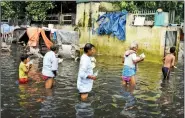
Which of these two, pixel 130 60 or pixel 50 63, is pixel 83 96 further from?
pixel 130 60

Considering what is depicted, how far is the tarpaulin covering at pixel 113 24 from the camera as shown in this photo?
20156 mm

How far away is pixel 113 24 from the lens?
20797 mm

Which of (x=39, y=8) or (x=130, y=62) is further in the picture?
(x=39, y=8)

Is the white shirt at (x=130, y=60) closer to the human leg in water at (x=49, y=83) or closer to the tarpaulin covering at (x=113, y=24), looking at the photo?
the human leg in water at (x=49, y=83)

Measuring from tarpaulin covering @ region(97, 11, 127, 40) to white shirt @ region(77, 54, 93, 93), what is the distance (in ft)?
41.7

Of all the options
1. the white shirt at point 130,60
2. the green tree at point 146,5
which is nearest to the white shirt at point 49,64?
the white shirt at point 130,60

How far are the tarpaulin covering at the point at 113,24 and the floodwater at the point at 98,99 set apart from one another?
303 inches

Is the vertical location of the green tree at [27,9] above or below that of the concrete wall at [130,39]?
above

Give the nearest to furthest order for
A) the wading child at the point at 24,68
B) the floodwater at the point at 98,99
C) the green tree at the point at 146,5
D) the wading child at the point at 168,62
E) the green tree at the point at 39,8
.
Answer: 1. the floodwater at the point at 98,99
2. the wading child at the point at 24,68
3. the wading child at the point at 168,62
4. the green tree at the point at 146,5
5. the green tree at the point at 39,8

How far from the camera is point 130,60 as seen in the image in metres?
9.49

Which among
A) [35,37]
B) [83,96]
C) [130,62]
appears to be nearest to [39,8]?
[35,37]

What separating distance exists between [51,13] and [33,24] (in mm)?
2183

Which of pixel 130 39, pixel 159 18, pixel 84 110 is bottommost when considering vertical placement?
pixel 84 110

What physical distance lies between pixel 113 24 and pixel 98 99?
12.5m
